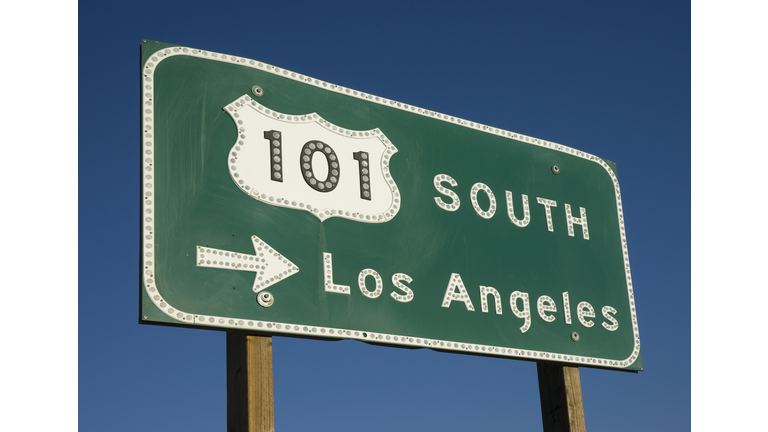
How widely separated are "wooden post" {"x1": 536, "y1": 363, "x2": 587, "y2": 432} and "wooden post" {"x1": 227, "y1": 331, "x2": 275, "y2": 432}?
79.6 inches

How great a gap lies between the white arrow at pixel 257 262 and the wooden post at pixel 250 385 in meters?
0.26

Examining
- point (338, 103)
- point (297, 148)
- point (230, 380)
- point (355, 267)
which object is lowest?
point (230, 380)

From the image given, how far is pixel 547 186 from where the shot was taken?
5.36 metres

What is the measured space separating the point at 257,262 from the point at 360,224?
2.20 feet

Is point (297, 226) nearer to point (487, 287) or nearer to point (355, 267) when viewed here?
point (355, 267)

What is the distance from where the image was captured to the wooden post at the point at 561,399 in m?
4.96

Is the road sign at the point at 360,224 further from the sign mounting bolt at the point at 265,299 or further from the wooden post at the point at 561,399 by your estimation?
the wooden post at the point at 561,399

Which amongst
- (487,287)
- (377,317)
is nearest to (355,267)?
(377,317)

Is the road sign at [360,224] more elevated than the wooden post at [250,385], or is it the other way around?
the road sign at [360,224]

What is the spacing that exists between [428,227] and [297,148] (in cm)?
87

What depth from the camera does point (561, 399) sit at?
4.96m

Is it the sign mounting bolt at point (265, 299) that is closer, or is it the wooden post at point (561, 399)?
the sign mounting bolt at point (265, 299)

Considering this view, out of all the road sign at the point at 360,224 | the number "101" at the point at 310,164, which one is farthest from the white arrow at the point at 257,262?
the number "101" at the point at 310,164

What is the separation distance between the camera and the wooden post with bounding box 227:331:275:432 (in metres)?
3.60
